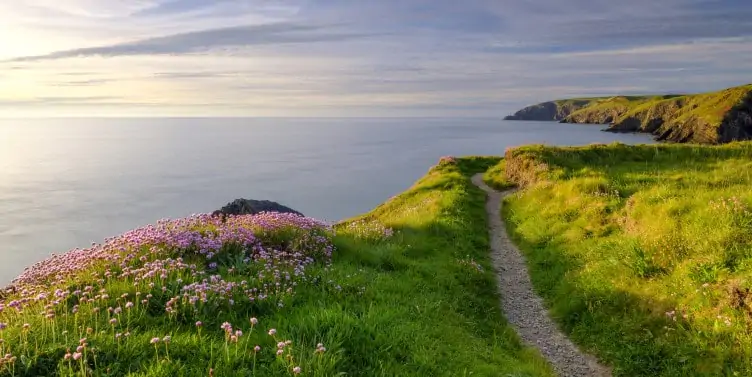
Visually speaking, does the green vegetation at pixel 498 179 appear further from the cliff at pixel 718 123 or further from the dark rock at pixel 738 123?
the dark rock at pixel 738 123

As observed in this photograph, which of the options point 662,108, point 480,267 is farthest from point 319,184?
point 662,108

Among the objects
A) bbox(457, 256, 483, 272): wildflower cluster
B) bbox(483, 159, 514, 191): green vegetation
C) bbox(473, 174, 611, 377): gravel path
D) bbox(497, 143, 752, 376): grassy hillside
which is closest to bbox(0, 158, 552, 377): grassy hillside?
bbox(473, 174, 611, 377): gravel path

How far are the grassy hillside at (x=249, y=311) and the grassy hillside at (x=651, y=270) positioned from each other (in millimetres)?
2288

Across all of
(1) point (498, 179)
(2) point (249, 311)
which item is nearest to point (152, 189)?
(1) point (498, 179)

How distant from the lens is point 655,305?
424 inches

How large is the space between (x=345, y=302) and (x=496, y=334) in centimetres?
454

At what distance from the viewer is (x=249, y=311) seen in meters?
7.77

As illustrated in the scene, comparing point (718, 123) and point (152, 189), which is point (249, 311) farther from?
point (718, 123)

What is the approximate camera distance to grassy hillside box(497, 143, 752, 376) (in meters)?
9.22

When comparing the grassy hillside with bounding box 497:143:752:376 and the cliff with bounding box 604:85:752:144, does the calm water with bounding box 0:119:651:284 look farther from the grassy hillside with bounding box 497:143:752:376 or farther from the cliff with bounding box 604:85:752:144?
the cliff with bounding box 604:85:752:144

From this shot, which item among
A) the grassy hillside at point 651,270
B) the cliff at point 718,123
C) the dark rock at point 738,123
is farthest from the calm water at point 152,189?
the dark rock at point 738,123

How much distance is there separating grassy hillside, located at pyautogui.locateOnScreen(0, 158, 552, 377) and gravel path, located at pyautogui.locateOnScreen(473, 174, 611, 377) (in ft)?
2.21

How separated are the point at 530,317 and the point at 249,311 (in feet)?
28.9

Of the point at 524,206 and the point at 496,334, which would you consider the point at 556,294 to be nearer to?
the point at 496,334
